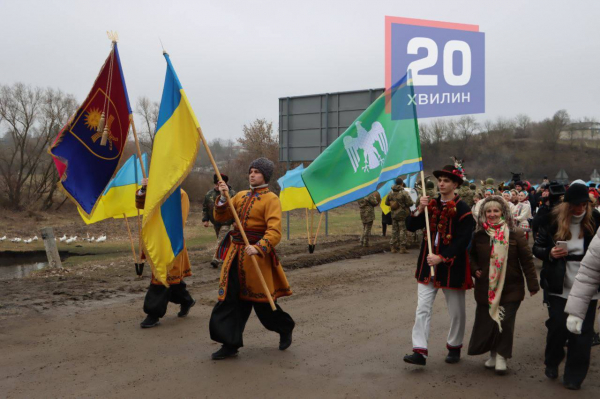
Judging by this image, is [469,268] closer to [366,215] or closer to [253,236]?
[253,236]

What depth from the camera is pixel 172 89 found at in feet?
20.5

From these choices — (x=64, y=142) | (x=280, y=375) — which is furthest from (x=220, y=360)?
(x=64, y=142)

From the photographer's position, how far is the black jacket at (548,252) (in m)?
4.82

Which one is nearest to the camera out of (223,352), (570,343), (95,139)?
(570,343)

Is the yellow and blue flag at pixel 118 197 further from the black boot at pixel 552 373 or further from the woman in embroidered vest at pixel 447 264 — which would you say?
the black boot at pixel 552 373

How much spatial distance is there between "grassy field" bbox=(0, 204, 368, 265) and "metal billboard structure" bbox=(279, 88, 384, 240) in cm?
307

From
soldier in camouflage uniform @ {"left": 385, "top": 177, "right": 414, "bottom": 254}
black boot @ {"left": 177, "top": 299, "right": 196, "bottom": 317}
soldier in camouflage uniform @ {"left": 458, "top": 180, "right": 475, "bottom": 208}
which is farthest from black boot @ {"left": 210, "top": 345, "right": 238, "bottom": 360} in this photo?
soldier in camouflage uniform @ {"left": 458, "top": 180, "right": 475, "bottom": 208}

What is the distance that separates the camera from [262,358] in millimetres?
5461

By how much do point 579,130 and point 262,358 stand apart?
217 ft

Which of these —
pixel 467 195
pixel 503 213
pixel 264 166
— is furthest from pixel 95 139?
pixel 467 195

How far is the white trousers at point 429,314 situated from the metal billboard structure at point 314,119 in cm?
1170

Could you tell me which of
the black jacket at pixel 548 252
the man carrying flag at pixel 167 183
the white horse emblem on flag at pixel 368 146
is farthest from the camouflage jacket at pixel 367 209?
the black jacket at pixel 548 252

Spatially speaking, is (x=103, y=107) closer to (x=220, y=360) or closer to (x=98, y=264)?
(x=220, y=360)

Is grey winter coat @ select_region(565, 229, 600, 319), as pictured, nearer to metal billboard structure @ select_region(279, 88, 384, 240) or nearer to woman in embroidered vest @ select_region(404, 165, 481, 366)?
woman in embroidered vest @ select_region(404, 165, 481, 366)
